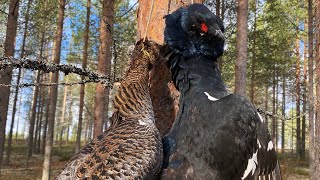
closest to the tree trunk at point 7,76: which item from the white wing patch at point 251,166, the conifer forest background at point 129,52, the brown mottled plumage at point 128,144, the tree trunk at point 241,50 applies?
the conifer forest background at point 129,52

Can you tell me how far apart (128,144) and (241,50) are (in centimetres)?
1002

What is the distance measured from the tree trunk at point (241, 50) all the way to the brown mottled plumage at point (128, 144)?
820 cm

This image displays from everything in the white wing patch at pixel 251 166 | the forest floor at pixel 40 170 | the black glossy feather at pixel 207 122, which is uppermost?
the black glossy feather at pixel 207 122

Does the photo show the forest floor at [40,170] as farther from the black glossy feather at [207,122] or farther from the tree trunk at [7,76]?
the black glossy feather at [207,122]

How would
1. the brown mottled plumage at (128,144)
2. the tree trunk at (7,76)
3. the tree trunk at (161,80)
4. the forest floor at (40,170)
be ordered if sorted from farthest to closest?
the forest floor at (40,170) < the tree trunk at (7,76) < the tree trunk at (161,80) < the brown mottled plumage at (128,144)

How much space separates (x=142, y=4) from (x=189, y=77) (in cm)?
115

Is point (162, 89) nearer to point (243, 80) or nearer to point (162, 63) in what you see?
point (162, 63)

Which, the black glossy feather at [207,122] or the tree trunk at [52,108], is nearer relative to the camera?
the black glossy feather at [207,122]

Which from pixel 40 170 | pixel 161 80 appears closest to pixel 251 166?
pixel 161 80

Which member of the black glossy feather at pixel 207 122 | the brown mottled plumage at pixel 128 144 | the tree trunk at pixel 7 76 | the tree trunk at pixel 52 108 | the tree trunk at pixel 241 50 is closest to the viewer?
the brown mottled plumage at pixel 128 144

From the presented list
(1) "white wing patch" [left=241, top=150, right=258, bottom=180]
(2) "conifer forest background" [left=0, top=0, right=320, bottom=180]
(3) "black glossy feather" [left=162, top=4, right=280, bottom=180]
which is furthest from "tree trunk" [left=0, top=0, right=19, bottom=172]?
(1) "white wing patch" [left=241, top=150, right=258, bottom=180]

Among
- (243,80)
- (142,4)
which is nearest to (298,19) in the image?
(243,80)

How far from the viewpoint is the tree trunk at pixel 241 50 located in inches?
440

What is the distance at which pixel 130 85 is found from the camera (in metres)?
2.97
